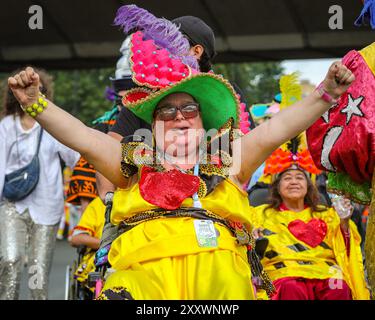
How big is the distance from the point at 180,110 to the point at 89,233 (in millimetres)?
2727

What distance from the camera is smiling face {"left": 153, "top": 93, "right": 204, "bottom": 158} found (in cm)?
374

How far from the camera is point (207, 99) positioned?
12.6 feet

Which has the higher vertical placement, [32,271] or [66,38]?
[66,38]

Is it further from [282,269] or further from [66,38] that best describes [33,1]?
[282,269]

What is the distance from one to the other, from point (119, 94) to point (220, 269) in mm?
2466

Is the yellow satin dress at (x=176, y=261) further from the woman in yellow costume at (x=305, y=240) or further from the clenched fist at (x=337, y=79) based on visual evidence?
the woman in yellow costume at (x=305, y=240)

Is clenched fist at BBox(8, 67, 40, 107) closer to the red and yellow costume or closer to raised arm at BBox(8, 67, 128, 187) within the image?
raised arm at BBox(8, 67, 128, 187)

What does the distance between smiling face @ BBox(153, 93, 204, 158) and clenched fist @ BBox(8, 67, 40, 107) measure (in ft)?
1.96

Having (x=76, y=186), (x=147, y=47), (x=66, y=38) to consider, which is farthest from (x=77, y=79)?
(x=147, y=47)

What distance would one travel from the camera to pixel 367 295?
5699 millimetres

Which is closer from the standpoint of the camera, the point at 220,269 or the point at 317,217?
the point at 220,269

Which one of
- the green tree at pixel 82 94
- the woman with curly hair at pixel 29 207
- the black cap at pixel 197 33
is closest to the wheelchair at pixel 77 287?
the woman with curly hair at pixel 29 207

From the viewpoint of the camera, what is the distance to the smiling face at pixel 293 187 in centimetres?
628

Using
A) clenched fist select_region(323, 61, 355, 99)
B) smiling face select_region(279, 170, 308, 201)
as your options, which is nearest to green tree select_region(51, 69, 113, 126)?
smiling face select_region(279, 170, 308, 201)
